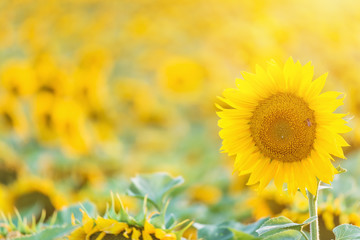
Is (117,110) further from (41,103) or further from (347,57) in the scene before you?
(347,57)

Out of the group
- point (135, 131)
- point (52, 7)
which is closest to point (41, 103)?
point (135, 131)

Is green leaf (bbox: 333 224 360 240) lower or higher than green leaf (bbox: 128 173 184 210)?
lower

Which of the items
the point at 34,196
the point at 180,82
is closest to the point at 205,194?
the point at 34,196

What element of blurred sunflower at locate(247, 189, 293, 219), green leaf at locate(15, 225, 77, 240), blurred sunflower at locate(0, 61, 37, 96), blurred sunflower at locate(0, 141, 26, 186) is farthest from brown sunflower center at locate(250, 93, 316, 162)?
blurred sunflower at locate(0, 61, 37, 96)

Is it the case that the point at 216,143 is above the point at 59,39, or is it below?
below

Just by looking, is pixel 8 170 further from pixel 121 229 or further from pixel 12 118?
pixel 121 229

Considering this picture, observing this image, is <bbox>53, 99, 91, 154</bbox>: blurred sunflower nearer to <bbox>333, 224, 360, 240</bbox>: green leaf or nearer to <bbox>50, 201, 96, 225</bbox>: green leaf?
<bbox>50, 201, 96, 225</bbox>: green leaf

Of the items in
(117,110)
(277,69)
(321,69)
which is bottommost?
(277,69)
